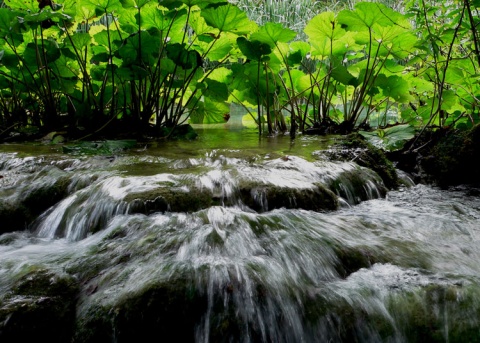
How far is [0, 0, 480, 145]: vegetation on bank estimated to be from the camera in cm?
275

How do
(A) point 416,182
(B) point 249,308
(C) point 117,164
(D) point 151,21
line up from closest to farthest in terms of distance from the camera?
(B) point 249,308 < (C) point 117,164 < (A) point 416,182 < (D) point 151,21

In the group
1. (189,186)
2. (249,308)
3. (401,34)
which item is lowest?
(249,308)

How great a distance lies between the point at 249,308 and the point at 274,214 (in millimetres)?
682

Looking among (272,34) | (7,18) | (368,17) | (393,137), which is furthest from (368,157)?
(7,18)

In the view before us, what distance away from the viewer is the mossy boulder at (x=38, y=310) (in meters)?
0.98

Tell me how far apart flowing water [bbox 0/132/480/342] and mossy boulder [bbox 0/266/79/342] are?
0.02 meters

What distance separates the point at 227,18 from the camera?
281cm

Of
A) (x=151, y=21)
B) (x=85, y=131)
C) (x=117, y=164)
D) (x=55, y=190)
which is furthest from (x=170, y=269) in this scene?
(x=85, y=131)

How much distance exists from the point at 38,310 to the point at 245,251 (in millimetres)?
689

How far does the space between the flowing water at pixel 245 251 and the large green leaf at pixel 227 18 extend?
1160 mm

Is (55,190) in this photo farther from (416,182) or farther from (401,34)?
(401,34)

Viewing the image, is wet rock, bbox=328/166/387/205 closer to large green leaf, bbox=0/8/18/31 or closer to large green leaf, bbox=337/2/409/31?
large green leaf, bbox=337/2/409/31

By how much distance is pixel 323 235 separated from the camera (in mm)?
1548

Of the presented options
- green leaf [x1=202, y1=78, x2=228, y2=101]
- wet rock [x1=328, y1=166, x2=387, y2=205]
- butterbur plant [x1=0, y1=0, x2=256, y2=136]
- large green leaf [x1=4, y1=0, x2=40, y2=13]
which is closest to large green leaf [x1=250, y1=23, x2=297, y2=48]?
butterbur plant [x1=0, y1=0, x2=256, y2=136]
